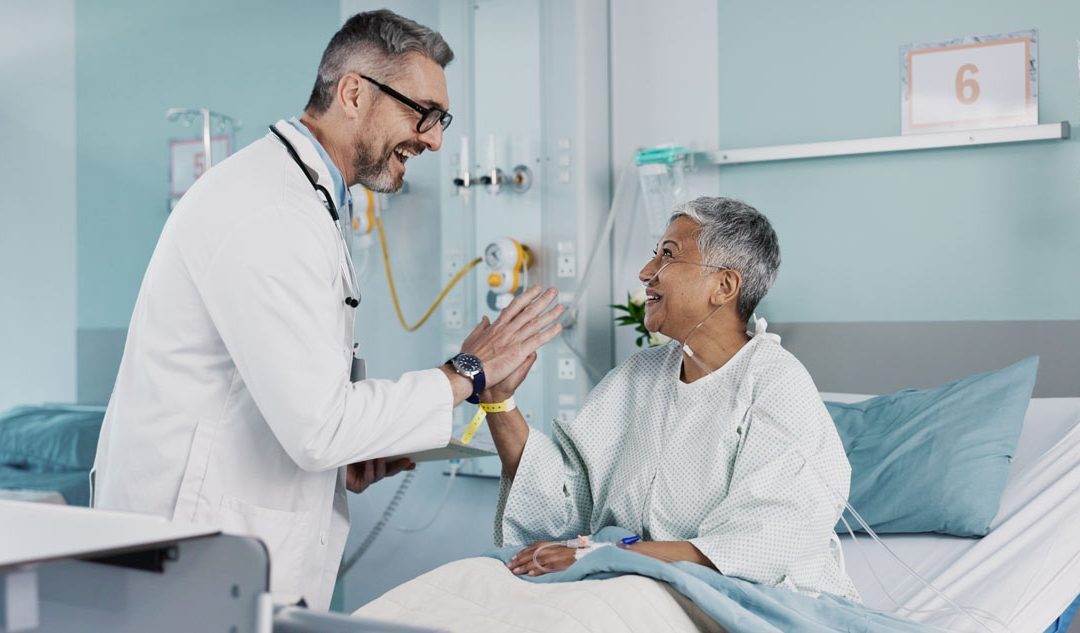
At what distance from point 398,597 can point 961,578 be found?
1.03 metres

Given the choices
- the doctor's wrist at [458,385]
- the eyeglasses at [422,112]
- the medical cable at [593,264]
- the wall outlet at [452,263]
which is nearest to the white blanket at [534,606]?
the doctor's wrist at [458,385]

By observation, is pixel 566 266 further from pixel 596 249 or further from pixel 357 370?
pixel 357 370

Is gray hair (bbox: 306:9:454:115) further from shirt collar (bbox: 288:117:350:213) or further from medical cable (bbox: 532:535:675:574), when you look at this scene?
medical cable (bbox: 532:535:675:574)

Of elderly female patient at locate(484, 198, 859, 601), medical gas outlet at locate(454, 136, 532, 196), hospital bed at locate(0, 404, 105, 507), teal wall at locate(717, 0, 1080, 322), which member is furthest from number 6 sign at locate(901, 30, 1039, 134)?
hospital bed at locate(0, 404, 105, 507)

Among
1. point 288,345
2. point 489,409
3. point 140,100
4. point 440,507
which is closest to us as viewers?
point 288,345

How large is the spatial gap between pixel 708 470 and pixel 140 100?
219 centimetres

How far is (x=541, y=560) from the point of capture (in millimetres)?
1650

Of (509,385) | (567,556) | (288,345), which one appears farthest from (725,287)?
(288,345)

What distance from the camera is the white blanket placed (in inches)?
53.1

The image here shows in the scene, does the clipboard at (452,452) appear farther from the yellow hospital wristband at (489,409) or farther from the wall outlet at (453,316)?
the wall outlet at (453,316)

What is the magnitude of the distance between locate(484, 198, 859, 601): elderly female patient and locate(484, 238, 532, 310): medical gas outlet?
96cm

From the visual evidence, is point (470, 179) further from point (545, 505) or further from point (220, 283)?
point (220, 283)

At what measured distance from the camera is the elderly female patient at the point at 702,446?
63.7 inches

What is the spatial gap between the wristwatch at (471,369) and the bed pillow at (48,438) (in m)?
1.70
